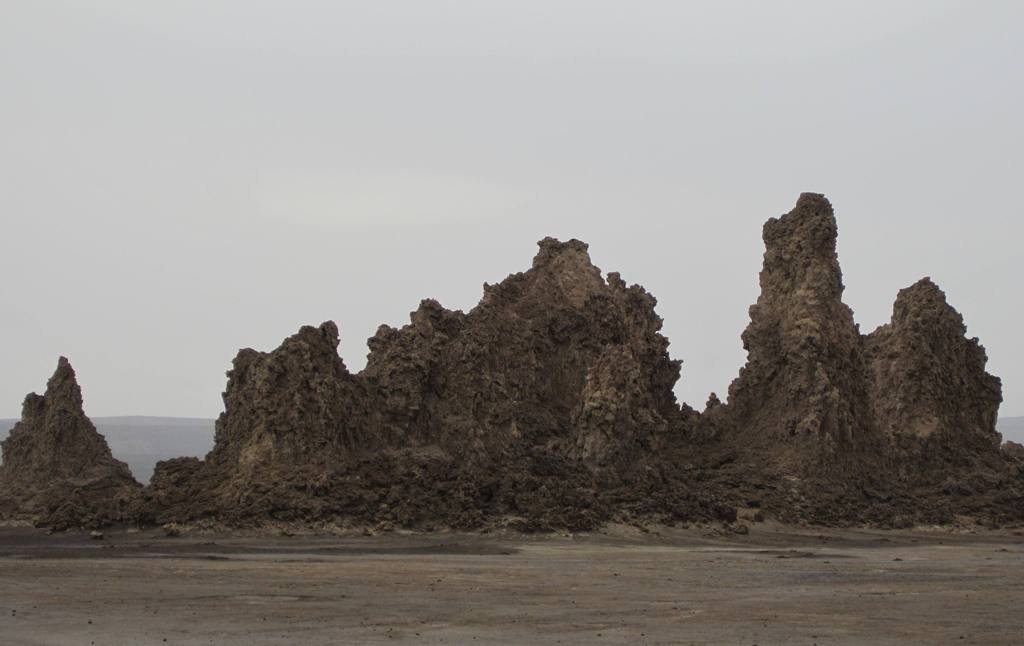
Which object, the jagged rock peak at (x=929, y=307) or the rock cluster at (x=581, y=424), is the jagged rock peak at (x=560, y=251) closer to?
the rock cluster at (x=581, y=424)

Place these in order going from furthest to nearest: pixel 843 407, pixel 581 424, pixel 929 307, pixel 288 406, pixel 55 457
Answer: pixel 929 307
pixel 843 407
pixel 55 457
pixel 581 424
pixel 288 406

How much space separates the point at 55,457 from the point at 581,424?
66.0 ft

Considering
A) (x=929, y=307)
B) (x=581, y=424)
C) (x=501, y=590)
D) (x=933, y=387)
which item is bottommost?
(x=501, y=590)

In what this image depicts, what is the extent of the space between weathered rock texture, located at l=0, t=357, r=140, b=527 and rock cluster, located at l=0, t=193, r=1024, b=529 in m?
0.09

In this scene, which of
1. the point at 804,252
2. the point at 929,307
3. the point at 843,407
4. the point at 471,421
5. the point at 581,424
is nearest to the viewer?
the point at 471,421

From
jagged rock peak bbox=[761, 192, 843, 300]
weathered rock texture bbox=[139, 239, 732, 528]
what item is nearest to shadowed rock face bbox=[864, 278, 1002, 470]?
jagged rock peak bbox=[761, 192, 843, 300]

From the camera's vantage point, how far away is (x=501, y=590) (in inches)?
1353

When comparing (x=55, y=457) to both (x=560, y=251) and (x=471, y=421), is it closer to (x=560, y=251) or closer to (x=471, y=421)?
(x=471, y=421)

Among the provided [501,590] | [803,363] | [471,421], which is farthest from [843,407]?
[501,590]

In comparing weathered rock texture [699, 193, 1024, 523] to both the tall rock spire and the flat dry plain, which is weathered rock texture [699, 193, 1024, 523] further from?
the flat dry plain

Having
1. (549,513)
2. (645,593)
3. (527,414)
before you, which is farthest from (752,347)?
(645,593)

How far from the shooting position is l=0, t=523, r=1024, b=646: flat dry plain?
26.9m

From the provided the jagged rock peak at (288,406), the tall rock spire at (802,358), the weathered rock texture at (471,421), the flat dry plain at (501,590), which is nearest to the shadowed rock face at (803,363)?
the tall rock spire at (802,358)

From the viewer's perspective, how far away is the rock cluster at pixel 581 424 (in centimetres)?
5416
